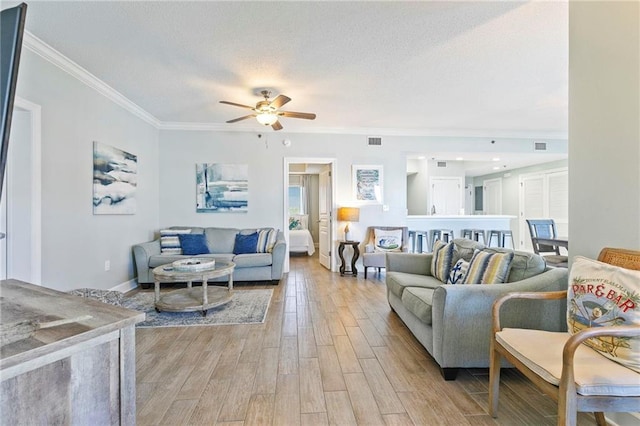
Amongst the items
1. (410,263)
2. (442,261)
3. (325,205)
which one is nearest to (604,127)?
(442,261)

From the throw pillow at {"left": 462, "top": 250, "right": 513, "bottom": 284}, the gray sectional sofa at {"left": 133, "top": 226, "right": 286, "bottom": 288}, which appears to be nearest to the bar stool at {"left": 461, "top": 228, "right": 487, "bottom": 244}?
the gray sectional sofa at {"left": 133, "top": 226, "right": 286, "bottom": 288}

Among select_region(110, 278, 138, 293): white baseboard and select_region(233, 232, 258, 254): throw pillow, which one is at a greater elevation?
select_region(233, 232, 258, 254): throw pillow

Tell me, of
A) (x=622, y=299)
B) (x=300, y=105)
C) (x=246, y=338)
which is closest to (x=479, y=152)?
(x=300, y=105)

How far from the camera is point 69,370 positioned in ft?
2.72

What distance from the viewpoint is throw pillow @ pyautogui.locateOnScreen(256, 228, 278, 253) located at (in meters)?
4.89

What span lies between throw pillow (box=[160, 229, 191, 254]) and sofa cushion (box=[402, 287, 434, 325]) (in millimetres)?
3627

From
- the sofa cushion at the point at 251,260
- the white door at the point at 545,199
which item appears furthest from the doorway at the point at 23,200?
the white door at the point at 545,199

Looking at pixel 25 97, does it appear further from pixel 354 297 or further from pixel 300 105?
pixel 354 297

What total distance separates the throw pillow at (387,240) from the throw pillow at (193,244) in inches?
115

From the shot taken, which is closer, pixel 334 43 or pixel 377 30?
pixel 377 30

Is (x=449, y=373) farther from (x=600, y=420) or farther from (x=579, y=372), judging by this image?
(x=579, y=372)

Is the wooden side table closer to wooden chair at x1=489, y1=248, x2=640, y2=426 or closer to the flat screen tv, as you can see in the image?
wooden chair at x1=489, y1=248, x2=640, y2=426

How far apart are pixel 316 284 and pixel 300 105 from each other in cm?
273

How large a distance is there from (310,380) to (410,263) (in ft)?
6.03
